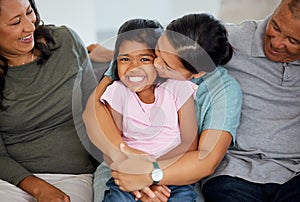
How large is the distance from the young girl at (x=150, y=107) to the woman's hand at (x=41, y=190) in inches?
5.6

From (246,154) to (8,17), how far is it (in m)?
0.83

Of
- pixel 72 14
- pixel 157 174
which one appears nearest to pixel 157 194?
pixel 157 174

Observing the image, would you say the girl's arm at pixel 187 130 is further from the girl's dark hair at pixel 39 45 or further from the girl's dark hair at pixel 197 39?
the girl's dark hair at pixel 39 45

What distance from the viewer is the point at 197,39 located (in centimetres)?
107

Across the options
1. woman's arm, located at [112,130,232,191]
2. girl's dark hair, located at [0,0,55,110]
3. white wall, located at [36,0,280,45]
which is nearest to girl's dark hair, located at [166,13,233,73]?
woman's arm, located at [112,130,232,191]

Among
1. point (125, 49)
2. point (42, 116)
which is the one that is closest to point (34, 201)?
point (42, 116)

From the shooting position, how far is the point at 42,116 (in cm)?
136

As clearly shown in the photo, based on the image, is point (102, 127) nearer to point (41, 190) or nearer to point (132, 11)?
point (41, 190)

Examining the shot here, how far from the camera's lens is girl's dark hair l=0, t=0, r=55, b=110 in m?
1.32

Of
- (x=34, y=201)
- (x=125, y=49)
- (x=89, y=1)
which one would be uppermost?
(x=125, y=49)

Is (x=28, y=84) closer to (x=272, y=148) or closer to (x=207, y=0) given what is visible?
(x=272, y=148)

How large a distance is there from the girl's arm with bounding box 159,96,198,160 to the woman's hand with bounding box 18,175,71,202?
32 cm

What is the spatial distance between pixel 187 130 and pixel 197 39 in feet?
0.85

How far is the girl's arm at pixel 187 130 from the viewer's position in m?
1.15
